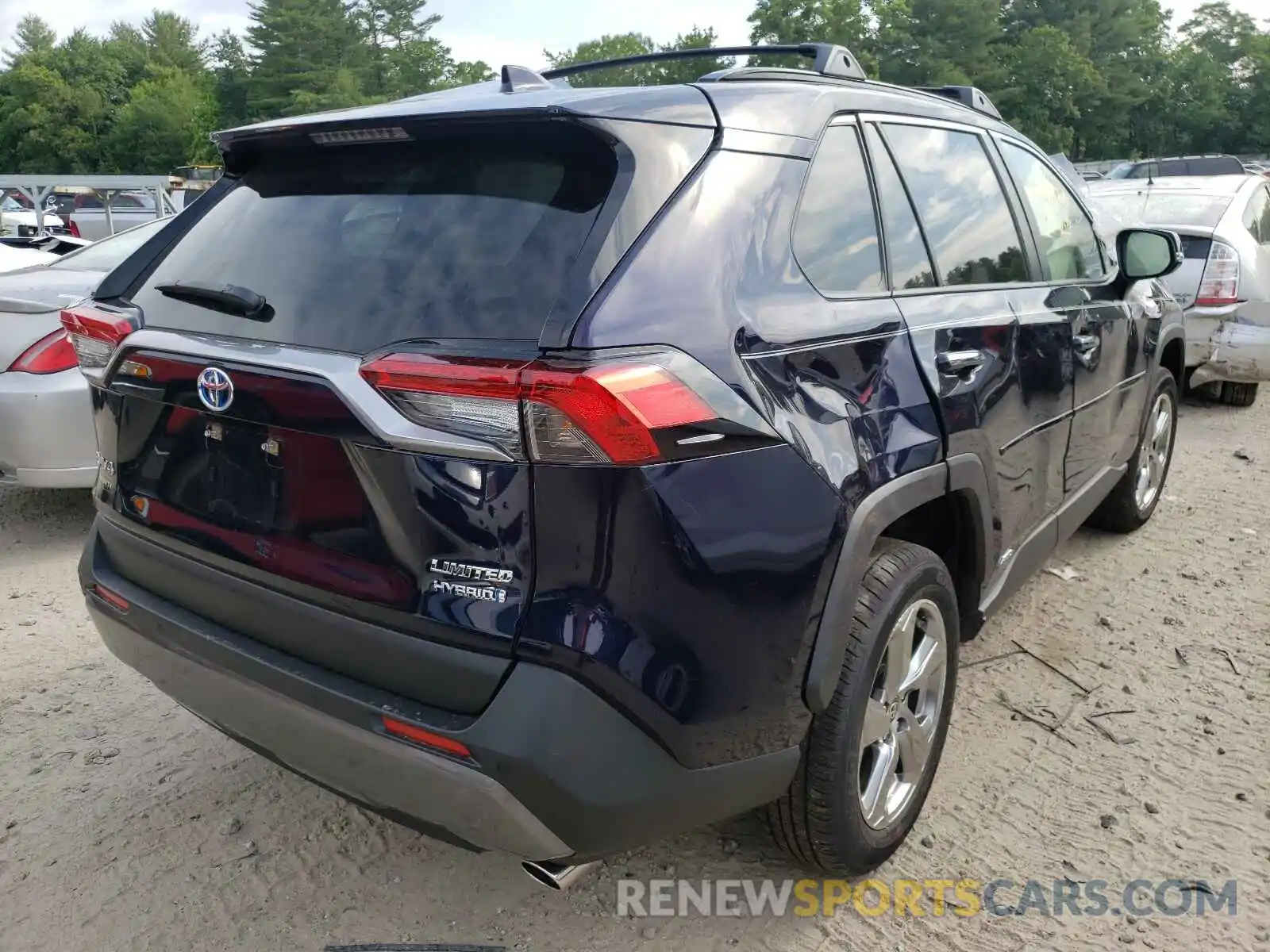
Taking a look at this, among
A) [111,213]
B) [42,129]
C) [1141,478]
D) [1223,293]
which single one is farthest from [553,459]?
[42,129]

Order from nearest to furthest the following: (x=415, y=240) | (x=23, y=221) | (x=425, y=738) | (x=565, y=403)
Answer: (x=565, y=403) < (x=425, y=738) < (x=415, y=240) < (x=23, y=221)

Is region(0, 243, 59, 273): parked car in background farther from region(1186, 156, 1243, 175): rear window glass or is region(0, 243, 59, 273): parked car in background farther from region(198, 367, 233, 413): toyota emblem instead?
region(1186, 156, 1243, 175): rear window glass

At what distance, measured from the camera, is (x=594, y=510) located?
65.0 inches

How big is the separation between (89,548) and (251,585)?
2.46 ft

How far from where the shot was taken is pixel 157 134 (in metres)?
68.8

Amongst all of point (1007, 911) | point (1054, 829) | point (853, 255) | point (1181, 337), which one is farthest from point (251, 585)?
point (1181, 337)

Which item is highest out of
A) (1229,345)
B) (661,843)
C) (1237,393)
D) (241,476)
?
(241,476)

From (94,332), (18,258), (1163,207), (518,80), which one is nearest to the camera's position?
(518,80)

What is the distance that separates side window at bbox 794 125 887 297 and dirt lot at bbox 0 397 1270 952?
4.12ft

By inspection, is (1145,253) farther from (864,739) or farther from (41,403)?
(41,403)

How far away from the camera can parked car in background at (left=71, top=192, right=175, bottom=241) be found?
23.6 metres

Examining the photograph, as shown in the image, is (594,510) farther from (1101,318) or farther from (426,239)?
(1101,318)

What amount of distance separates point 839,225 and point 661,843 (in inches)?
62.8

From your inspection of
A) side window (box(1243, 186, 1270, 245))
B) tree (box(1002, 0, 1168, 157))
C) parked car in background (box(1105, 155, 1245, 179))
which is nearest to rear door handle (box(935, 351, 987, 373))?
side window (box(1243, 186, 1270, 245))
